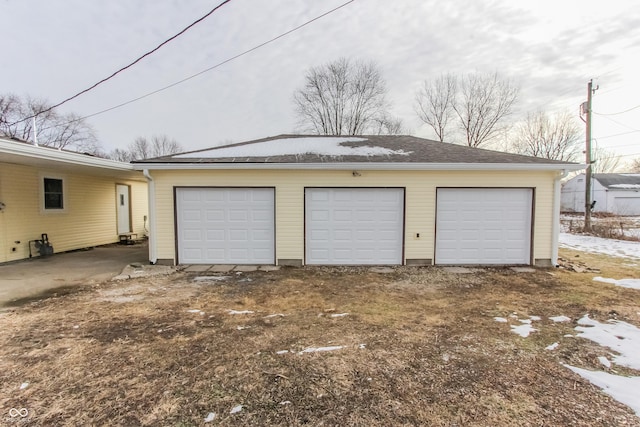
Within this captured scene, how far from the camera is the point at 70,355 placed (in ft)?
10.5

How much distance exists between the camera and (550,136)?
1136 inches

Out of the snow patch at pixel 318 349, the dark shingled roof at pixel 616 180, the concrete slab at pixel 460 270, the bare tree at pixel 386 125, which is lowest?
the snow patch at pixel 318 349

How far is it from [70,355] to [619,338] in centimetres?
615

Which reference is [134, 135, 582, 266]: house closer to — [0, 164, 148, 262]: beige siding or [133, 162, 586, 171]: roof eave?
[133, 162, 586, 171]: roof eave

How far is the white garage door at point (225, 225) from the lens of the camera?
7.79 metres

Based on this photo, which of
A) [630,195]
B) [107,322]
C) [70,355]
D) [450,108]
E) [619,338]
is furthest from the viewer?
[630,195]

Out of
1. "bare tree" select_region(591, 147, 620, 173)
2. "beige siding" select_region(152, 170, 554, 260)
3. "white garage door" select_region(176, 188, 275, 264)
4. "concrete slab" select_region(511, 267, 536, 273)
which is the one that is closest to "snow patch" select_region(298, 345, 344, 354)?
"beige siding" select_region(152, 170, 554, 260)

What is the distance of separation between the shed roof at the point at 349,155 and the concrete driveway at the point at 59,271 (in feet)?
9.05

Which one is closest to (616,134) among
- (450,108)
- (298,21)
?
(450,108)

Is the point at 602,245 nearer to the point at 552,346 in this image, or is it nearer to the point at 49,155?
the point at 552,346

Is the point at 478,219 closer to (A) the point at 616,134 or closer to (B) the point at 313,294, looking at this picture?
(B) the point at 313,294

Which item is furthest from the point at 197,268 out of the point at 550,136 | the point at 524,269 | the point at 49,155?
the point at 550,136


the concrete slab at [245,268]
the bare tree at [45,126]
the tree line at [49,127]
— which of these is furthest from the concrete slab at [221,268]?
the bare tree at [45,126]

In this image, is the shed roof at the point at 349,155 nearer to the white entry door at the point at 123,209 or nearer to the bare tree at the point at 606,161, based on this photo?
the white entry door at the point at 123,209
